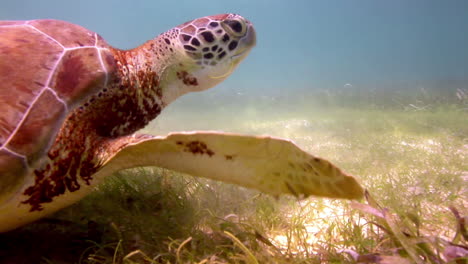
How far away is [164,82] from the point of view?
178 cm

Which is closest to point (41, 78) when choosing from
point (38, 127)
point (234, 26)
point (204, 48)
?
point (38, 127)

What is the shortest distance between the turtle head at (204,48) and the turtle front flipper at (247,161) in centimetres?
82

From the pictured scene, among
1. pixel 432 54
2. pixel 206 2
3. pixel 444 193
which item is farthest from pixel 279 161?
pixel 206 2

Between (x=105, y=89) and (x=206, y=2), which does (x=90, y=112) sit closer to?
(x=105, y=89)

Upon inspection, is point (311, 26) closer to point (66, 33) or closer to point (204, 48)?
point (204, 48)

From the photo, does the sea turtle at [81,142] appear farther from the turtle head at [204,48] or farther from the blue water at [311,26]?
the blue water at [311,26]

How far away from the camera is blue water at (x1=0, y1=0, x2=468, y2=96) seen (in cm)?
5691

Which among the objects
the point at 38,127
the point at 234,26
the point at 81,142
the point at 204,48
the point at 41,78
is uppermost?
the point at 234,26

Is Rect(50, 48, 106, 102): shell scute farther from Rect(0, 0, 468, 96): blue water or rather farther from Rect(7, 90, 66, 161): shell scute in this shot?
Rect(0, 0, 468, 96): blue water

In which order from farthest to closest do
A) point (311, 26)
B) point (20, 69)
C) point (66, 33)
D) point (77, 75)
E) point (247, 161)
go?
point (311, 26), point (66, 33), point (77, 75), point (20, 69), point (247, 161)

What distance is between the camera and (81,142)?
45.9 inches

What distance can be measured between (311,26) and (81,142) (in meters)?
94.5

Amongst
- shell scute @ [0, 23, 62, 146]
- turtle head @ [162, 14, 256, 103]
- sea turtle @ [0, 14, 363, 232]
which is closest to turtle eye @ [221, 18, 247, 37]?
turtle head @ [162, 14, 256, 103]

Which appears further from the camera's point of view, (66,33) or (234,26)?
(234,26)
